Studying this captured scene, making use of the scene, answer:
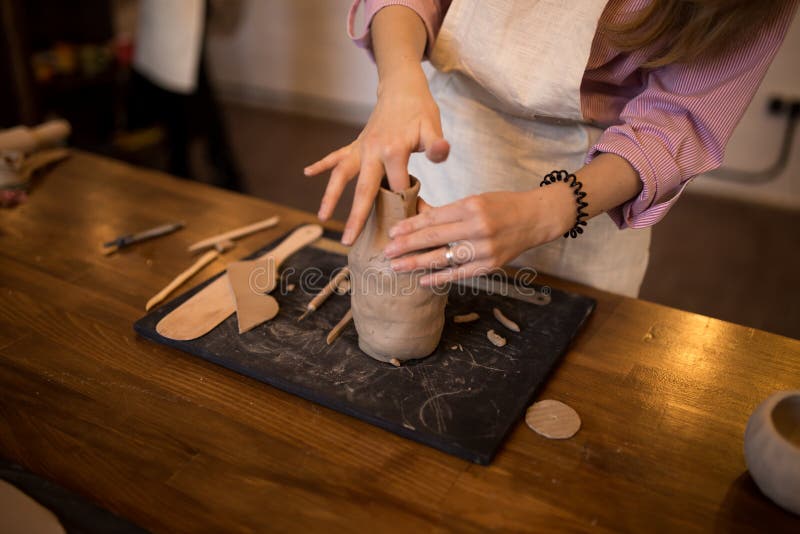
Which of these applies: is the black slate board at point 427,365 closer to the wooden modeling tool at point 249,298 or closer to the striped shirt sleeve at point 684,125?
the wooden modeling tool at point 249,298

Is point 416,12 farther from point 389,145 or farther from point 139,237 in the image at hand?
point 139,237

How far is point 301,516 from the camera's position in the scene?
0.62 m

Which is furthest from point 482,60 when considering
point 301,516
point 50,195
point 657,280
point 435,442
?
point 657,280

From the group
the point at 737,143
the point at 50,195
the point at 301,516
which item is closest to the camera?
the point at 301,516

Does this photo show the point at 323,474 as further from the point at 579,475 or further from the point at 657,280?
the point at 657,280

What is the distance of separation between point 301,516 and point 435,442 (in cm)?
16

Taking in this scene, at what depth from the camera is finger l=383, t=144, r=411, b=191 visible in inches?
A: 30.6

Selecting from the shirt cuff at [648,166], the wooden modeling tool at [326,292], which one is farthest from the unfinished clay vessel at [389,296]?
the shirt cuff at [648,166]

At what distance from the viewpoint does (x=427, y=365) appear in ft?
2.67

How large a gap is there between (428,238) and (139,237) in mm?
589

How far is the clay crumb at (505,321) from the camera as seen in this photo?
882mm

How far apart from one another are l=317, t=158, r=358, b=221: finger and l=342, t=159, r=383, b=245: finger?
0.5 inches

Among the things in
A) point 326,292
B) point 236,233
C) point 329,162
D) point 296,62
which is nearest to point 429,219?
point 329,162

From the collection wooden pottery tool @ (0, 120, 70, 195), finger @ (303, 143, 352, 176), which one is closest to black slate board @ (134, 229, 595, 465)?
finger @ (303, 143, 352, 176)
